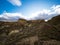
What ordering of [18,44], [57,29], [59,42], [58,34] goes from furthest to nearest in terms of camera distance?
1. [57,29]
2. [58,34]
3. [18,44]
4. [59,42]

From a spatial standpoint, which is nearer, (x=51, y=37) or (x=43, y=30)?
(x=51, y=37)

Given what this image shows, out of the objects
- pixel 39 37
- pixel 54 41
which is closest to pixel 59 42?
pixel 54 41

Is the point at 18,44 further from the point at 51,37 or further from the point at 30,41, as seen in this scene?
the point at 51,37

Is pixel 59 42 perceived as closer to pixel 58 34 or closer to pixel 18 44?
pixel 58 34

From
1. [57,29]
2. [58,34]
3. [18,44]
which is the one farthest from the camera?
[57,29]

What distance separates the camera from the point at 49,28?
84.2ft

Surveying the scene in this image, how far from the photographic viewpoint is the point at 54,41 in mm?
20312

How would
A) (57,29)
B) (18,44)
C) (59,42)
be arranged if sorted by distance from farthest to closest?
(57,29) → (18,44) → (59,42)

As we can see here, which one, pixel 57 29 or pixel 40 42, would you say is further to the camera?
pixel 57 29

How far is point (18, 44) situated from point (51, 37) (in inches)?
255

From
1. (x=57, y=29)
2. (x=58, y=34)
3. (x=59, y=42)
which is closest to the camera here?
(x=59, y=42)

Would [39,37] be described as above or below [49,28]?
below

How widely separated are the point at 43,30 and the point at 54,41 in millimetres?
5624

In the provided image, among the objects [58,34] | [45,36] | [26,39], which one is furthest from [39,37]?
[58,34]
